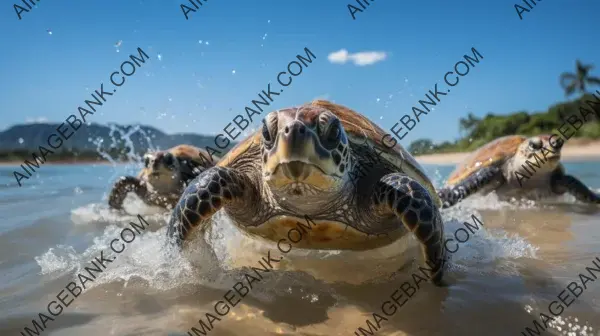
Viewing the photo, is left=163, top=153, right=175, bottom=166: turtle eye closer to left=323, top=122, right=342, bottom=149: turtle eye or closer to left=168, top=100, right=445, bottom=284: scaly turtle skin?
left=168, top=100, right=445, bottom=284: scaly turtle skin

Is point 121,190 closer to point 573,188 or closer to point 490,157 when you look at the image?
point 490,157

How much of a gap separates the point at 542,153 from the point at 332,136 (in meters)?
6.42

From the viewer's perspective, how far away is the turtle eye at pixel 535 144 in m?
7.70

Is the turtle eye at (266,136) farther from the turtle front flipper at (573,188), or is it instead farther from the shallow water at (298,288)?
the turtle front flipper at (573,188)

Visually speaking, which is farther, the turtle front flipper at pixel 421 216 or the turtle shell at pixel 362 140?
the turtle shell at pixel 362 140

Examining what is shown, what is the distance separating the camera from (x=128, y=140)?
9.23m

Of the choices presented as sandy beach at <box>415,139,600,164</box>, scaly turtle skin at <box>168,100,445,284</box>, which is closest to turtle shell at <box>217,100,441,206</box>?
scaly turtle skin at <box>168,100,445,284</box>

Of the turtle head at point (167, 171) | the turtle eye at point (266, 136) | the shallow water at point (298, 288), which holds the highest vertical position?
the turtle head at point (167, 171)

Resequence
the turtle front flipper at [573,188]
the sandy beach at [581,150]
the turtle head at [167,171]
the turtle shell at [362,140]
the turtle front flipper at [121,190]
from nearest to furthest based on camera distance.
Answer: the turtle shell at [362,140] < the turtle head at [167,171] < the turtle front flipper at [573,188] < the turtle front flipper at [121,190] < the sandy beach at [581,150]

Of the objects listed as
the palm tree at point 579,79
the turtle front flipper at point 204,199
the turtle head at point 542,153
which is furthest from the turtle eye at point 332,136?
the palm tree at point 579,79

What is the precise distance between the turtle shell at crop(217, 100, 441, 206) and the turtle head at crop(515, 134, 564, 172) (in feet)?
14.8

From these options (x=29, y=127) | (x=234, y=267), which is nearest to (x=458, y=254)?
(x=234, y=267)

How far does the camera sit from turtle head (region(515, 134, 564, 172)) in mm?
7559

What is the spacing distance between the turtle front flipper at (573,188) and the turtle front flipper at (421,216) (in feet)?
19.8
